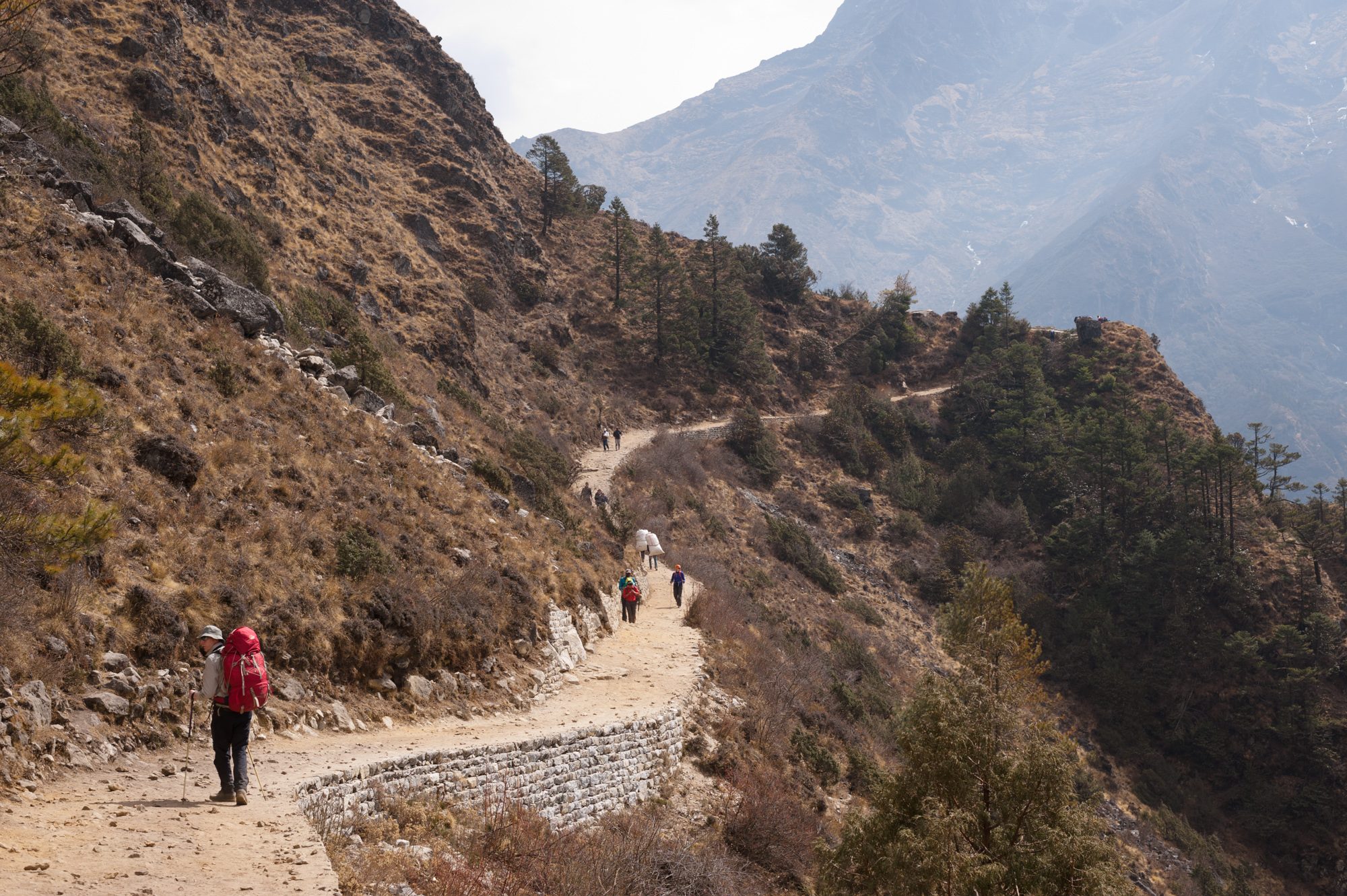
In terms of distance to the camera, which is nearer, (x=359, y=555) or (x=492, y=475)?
(x=359, y=555)

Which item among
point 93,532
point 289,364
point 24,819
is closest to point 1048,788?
point 24,819

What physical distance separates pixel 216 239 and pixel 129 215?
A: 15.7 feet

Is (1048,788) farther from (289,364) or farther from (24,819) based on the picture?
(289,364)

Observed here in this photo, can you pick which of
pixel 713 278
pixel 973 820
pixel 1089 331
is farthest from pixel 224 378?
pixel 1089 331

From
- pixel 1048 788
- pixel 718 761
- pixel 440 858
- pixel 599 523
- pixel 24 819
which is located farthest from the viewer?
pixel 599 523

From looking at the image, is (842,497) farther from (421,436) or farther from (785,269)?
(421,436)

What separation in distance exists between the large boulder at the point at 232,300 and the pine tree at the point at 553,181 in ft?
147

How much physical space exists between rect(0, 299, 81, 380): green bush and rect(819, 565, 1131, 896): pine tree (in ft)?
43.9

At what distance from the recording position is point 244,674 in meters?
7.48

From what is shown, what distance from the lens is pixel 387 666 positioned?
12.5 meters

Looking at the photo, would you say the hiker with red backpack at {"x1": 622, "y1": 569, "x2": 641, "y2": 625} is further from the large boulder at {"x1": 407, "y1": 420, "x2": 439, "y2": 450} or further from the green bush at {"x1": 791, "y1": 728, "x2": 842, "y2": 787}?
the large boulder at {"x1": 407, "y1": 420, "x2": 439, "y2": 450}

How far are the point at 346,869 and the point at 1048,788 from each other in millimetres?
8547

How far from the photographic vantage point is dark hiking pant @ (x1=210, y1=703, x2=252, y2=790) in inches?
292

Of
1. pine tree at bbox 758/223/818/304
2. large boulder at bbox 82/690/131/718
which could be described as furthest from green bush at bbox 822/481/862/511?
large boulder at bbox 82/690/131/718
